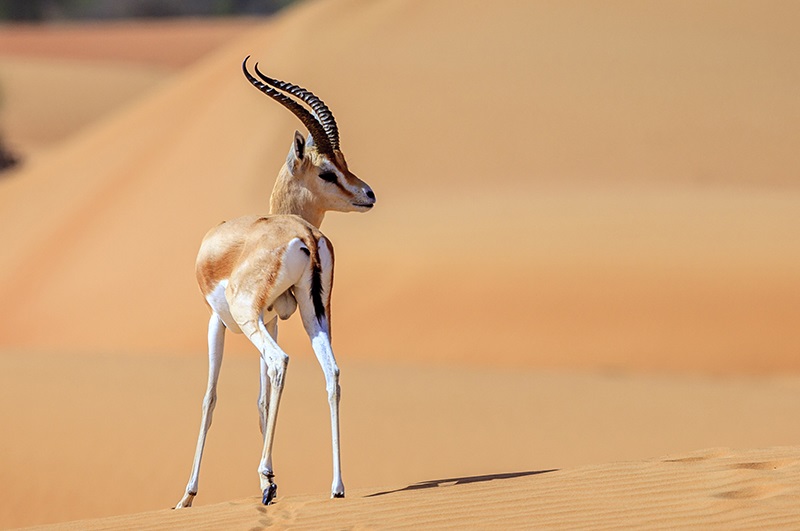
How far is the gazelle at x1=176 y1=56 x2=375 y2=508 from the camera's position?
340 inches

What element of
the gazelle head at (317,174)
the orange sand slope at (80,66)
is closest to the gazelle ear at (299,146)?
the gazelle head at (317,174)

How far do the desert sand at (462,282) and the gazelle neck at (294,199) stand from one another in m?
1.96

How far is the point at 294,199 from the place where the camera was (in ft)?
31.6

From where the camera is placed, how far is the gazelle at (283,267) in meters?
8.63

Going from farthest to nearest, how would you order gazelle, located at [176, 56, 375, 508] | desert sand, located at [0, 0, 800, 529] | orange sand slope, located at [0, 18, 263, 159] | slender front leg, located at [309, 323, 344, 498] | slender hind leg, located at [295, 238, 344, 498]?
orange sand slope, located at [0, 18, 263, 159]
desert sand, located at [0, 0, 800, 529]
slender hind leg, located at [295, 238, 344, 498]
gazelle, located at [176, 56, 375, 508]
slender front leg, located at [309, 323, 344, 498]

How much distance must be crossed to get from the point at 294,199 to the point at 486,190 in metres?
20.0

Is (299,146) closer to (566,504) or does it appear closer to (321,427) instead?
(566,504)

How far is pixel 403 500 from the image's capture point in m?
8.80

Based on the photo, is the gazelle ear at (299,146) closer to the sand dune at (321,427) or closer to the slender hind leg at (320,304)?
the slender hind leg at (320,304)

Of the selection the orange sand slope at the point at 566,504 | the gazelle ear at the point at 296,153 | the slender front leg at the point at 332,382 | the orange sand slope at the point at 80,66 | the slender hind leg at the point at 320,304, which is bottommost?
the orange sand slope at the point at 566,504

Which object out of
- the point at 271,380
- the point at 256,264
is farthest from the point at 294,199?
the point at 271,380

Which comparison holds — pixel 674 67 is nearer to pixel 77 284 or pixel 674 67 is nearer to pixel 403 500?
pixel 77 284

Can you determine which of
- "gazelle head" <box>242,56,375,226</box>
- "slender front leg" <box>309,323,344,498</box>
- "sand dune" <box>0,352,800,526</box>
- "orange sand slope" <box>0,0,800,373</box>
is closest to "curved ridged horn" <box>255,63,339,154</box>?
"gazelle head" <box>242,56,375,226</box>

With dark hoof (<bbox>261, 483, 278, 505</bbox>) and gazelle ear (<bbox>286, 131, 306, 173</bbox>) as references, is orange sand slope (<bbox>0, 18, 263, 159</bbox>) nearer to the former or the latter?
gazelle ear (<bbox>286, 131, 306, 173</bbox>)
